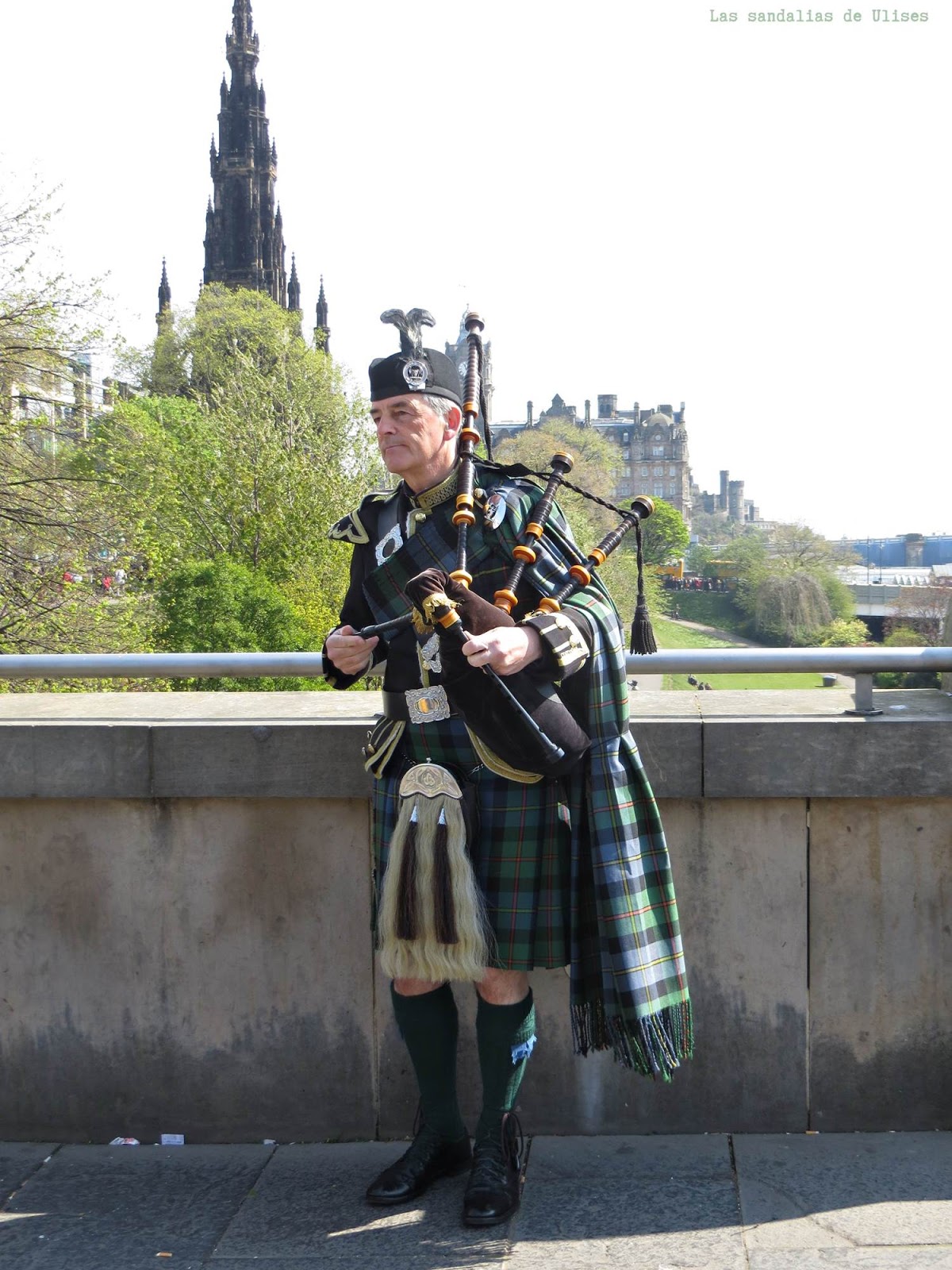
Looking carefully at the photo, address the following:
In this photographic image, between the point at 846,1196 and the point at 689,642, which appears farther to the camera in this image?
the point at 689,642

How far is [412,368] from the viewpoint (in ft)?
10.3

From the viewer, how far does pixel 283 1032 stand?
375 cm

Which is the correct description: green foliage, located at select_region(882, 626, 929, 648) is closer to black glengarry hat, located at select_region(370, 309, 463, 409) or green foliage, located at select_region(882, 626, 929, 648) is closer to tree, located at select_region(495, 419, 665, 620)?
tree, located at select_region(495, 419, 665, 620)

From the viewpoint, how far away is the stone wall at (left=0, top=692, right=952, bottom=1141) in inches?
141

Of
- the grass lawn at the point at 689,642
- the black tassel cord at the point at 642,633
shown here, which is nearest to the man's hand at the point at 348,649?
the black tassel cord at the point at 642,633

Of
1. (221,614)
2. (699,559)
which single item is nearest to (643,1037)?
(221,614)

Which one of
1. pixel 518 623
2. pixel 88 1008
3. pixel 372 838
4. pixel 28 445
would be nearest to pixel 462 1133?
pixel 372 838

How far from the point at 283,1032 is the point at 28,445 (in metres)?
19.0

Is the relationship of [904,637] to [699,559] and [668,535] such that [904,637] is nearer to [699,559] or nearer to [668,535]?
[668,535]

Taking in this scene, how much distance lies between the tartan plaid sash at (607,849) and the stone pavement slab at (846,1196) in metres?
0.46

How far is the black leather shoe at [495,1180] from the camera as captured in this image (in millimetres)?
3121

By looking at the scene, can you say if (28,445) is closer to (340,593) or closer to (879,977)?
(340,593)

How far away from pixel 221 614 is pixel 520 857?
29569 millimetres

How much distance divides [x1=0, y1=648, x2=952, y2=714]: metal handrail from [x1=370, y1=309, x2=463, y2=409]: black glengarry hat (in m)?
0.75
